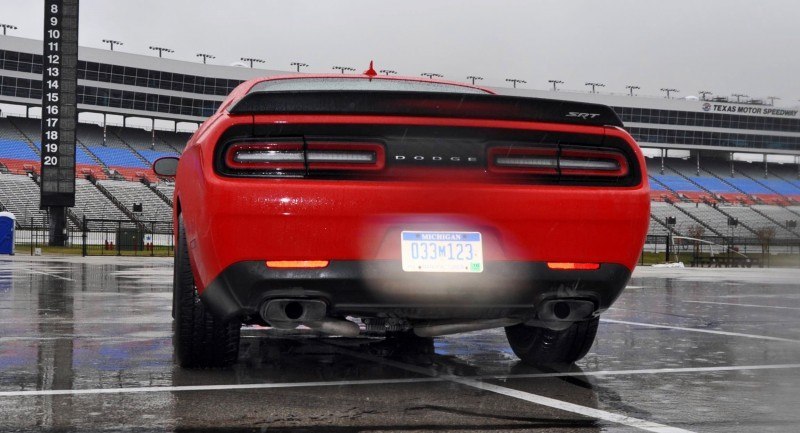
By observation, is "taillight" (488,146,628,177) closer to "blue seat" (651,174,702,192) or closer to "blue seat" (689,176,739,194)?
"blue seat" (651,174,702,192)

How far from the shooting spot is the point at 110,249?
1302 inches

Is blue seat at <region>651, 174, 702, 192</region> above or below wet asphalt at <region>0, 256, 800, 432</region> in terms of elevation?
above

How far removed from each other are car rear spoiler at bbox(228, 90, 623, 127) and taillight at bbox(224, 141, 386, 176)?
0.15 meters

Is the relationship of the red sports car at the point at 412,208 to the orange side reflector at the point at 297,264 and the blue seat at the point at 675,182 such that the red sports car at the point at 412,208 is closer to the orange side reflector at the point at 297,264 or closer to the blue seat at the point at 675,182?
the orange side reflector at the point at 297,264

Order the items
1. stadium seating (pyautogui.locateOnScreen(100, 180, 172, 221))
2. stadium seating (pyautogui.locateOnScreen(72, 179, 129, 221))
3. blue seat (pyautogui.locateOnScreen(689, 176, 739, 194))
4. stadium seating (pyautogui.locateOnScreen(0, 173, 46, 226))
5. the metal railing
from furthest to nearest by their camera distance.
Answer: blue seat (pyautogui.locateOnScreen(689, 176, 739, 194))
stadium seating (pyautogui.locateOnScreen(100, 180, 172, 221))
stadium seating (pyautogui.locateOnScreen(72, 179, 129, 221))
stadium seating (pyautogui.locateOnScreen(0, 173, 46, 226))
the metal railing

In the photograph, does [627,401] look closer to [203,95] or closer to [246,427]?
[246,427]

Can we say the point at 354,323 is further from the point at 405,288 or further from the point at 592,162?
the point at 592,162

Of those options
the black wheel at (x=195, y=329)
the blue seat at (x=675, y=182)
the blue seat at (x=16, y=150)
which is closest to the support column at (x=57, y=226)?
the blue seat at (x=16, y=150)

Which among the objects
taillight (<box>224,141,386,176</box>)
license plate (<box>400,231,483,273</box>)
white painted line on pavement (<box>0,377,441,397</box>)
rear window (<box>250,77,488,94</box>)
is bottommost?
white painted line on pavement (<box>0,377,441,397</box>)

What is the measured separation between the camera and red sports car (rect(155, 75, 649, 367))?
12.8ft

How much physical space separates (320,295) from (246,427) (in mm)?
717

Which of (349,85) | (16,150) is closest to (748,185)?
(16,150)

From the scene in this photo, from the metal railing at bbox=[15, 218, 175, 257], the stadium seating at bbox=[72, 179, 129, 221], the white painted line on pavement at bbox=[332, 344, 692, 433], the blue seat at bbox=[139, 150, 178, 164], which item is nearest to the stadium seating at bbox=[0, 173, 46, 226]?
the stadium seating at bbox=[72, 179, 129, 221]

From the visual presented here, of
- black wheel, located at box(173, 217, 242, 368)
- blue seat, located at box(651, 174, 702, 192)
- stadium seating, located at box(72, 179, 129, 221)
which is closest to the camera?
black wheel, located at box(173, 217, 242, 368)
